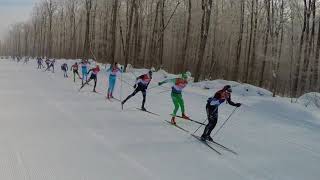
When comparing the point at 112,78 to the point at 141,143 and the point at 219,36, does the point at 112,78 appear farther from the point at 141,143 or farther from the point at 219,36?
the point at 219,36

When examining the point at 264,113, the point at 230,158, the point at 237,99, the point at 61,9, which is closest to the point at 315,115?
the point at 264,113

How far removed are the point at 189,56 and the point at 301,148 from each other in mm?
49195

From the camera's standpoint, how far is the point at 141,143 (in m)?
11.9

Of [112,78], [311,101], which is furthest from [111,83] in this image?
[311,101]

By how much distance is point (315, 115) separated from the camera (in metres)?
19.2

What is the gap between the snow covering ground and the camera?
930 cm

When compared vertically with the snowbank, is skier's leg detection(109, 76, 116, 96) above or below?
above

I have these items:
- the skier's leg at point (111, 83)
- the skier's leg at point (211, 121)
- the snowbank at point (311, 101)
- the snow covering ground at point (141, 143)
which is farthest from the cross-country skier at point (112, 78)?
the skier's leg at point (211, 121)

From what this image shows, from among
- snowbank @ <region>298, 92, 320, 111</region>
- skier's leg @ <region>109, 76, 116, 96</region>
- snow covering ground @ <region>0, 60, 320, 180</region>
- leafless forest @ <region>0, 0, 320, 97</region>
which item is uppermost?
leafless forest @ <region>0, 0, 320, 97</region>

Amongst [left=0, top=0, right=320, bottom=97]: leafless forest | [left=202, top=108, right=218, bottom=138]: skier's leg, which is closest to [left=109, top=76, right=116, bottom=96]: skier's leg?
[left=202, top=108, right=218, bottom=138]: skier's leg

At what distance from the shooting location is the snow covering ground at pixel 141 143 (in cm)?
930

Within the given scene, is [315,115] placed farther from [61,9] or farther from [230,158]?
[61,9]

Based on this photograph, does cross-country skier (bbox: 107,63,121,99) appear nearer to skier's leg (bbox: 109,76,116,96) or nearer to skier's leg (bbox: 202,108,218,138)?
skier's leg (bbox: 109,76,116,96)

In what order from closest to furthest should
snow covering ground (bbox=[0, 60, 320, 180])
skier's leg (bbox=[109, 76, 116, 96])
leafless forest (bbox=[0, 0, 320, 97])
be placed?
snow covering ground (bbox=[0, 60, 320, 180])
skier's leg (bbox=[109, 76, 116, 96])
leafless forest (bbox=[0, 0, 320, 97])
